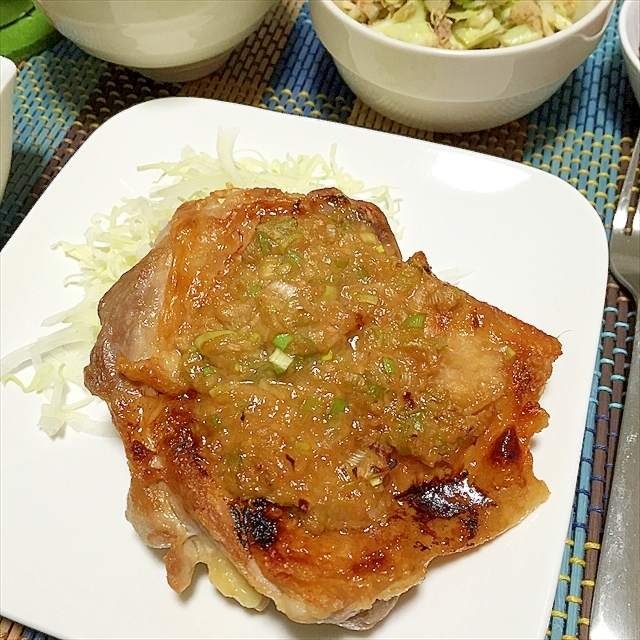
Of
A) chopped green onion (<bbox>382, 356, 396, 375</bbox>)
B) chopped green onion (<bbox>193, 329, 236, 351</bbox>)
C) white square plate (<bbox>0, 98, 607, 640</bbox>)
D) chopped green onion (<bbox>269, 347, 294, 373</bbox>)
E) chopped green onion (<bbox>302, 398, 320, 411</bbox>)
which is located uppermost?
chopped green onion (<bbox>193, 329, 236, 351</bbox>)

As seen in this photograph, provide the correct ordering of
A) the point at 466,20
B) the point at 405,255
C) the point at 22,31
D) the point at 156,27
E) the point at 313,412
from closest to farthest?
the point at 313,412 < the point at 405,255 < the point at 156,27 < the point at 466,20 < the point at 22,31

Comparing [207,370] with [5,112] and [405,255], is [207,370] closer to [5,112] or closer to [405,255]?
[405,255]

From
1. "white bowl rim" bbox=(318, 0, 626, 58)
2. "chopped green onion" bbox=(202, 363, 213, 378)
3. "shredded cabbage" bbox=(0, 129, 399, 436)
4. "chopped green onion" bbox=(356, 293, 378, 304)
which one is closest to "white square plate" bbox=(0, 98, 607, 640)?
"shredded cabbage" bbox=(0, 129, 399, 436)

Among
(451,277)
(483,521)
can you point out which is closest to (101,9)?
(451,277)

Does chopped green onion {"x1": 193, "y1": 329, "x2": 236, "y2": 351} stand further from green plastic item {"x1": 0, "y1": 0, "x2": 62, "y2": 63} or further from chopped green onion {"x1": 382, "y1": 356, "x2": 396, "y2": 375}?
green plastic item {"x1": 0, "y1": 0, "x2": 62, "y2": 63}

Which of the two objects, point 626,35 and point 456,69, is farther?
point 626,35

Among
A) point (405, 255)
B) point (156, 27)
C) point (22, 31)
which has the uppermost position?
point (156, 27)

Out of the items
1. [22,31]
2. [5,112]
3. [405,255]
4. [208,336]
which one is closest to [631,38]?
[405,255]
